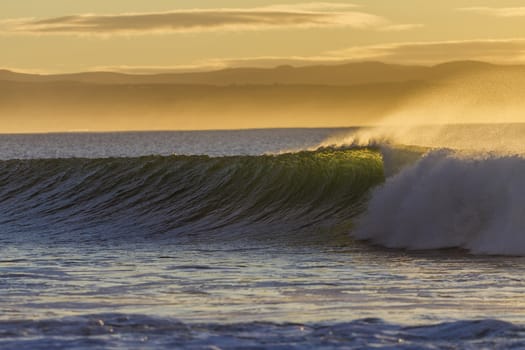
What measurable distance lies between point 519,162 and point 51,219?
12680 mm

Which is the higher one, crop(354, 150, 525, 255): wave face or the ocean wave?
crop(354, 150, 525, 255): wave face

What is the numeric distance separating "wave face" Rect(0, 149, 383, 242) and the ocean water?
0.26 feet

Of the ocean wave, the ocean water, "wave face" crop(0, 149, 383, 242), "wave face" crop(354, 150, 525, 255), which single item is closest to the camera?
the ocean wave

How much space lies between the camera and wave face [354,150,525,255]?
19938mm

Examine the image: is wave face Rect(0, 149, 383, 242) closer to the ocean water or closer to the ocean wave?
the ocean water

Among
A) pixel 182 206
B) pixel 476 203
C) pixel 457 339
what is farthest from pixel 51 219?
pixel 457 339

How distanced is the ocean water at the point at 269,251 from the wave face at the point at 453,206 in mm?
41

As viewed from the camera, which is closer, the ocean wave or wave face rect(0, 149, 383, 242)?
the ocean wave

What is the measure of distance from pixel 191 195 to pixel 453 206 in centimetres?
1054

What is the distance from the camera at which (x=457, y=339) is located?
11.1 m

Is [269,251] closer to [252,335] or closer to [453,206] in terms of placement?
[453,206]

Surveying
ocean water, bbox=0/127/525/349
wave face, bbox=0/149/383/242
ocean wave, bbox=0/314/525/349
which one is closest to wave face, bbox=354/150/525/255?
ocean water, bbox=0/127/525/349

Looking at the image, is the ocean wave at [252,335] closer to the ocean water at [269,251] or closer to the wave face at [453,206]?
the ocean water at [269,251]

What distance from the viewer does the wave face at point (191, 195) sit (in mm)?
26656
